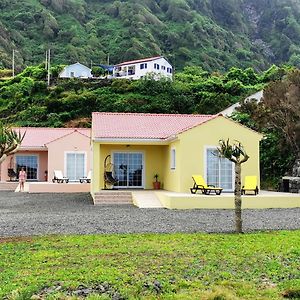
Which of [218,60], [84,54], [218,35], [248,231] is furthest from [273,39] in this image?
[248,231]

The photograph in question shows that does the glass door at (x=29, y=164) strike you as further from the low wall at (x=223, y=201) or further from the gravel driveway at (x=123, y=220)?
the low wall at (x=223, y=201)

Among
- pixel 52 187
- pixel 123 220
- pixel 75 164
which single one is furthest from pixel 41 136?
pixel 123 220

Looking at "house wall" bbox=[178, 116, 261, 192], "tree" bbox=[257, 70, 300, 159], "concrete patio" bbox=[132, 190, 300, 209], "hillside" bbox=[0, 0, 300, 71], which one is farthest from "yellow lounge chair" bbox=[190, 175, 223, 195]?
"hillside" bbox=[0, 0, 300, 71]

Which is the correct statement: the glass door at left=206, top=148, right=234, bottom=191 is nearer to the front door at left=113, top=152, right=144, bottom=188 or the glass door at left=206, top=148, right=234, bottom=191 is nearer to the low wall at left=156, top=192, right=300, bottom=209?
the low wall at left=156, top=192, right=300, bottom=209

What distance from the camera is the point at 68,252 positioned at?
33.6 ft

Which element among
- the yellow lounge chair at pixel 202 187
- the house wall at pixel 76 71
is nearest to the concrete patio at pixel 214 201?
the yellow lounge chair at pixel 202 187

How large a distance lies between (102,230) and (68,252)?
328 centimetres

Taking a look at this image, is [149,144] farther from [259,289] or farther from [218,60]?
[218,60]

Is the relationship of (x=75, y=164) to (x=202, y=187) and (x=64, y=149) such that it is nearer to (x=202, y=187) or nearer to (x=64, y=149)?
(x=64, y=149)

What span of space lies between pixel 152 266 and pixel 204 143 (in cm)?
1419

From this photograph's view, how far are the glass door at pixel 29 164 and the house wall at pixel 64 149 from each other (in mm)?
3770

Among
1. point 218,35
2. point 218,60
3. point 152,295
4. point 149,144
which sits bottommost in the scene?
point 152,295

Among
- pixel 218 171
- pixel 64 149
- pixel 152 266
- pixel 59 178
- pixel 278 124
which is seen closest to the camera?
pixel 152 266

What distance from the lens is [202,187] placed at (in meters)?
21.5
